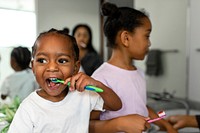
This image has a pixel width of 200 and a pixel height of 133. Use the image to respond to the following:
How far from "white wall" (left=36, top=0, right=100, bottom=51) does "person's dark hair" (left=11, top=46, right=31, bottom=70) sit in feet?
0.31

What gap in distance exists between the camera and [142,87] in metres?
0.77

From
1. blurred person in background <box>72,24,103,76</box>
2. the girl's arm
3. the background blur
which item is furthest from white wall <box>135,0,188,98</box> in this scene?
the girl's arm

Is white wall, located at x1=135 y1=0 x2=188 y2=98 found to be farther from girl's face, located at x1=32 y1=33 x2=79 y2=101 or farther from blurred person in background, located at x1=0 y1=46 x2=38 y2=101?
girl's face, located at x1=32 y1=33 x2=79 y2=101

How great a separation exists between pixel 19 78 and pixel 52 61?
17.3 inches

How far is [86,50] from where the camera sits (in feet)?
3.88

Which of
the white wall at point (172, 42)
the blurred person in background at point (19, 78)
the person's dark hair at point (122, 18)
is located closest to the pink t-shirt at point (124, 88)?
the person's dark hair at point (122, 18)

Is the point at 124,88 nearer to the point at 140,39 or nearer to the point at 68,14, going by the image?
the point at 140,39

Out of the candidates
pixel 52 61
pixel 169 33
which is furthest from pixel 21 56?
pixel 169 33

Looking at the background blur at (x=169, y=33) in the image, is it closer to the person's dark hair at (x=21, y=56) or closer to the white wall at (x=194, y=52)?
the white wall at (x=194, y=52)

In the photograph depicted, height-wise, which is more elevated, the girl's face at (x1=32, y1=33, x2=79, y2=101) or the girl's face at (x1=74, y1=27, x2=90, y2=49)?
the girl's face at (x1=74, y1=27, x2=90, y2=49)

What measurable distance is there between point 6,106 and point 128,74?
396 millimetres

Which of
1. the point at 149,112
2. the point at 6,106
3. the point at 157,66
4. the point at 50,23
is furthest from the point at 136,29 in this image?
the point at 157,66

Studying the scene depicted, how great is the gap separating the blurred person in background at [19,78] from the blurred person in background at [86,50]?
0.25 meters

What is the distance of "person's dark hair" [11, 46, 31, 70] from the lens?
876mm
